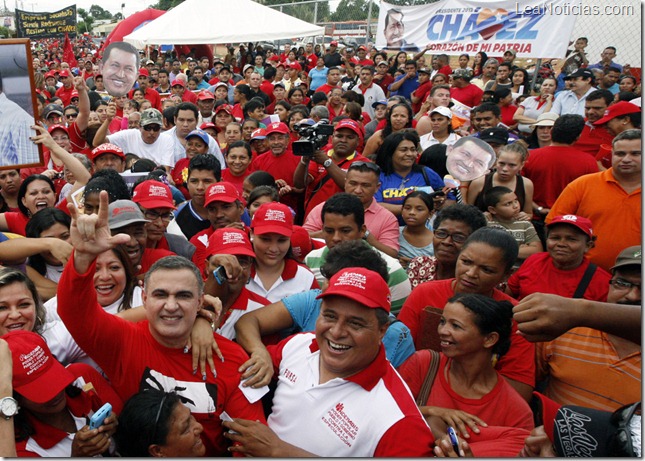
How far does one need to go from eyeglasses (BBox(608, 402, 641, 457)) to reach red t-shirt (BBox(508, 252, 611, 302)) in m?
2.00

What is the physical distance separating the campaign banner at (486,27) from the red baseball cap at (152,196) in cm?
776

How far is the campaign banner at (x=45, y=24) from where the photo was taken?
1764cm

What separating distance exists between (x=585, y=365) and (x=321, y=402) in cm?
139

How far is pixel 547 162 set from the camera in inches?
203

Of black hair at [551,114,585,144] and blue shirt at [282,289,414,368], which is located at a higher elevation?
black hair at [551,114,585,144]

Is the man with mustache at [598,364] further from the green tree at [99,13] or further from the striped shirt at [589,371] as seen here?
the green tree at [99,13]

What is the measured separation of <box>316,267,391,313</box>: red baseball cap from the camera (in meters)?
2.09

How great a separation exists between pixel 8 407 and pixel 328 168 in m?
3.41

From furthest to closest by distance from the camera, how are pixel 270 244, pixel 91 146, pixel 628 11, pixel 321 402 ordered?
pixel 628 11, pixel 91 146, pixel 270 244, pixel 321 402

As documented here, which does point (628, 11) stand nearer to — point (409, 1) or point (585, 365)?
point (409, 1)

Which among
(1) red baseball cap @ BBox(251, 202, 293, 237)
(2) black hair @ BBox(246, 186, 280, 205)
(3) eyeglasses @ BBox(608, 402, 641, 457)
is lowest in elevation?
(2) black hair @ BBox(246, 186, 280, 205)

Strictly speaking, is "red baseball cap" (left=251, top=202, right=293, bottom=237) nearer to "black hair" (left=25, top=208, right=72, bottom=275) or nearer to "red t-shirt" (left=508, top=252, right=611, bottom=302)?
"black hair" (left=25, top=208, right=72, bottom=275)

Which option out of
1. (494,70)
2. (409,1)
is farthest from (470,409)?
(409,1)

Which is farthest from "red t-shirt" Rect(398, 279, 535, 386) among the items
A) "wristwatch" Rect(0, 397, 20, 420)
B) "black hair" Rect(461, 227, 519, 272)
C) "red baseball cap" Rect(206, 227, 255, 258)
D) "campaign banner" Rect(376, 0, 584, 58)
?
"campaign banner" Rect(376, 0, 584, 58)
